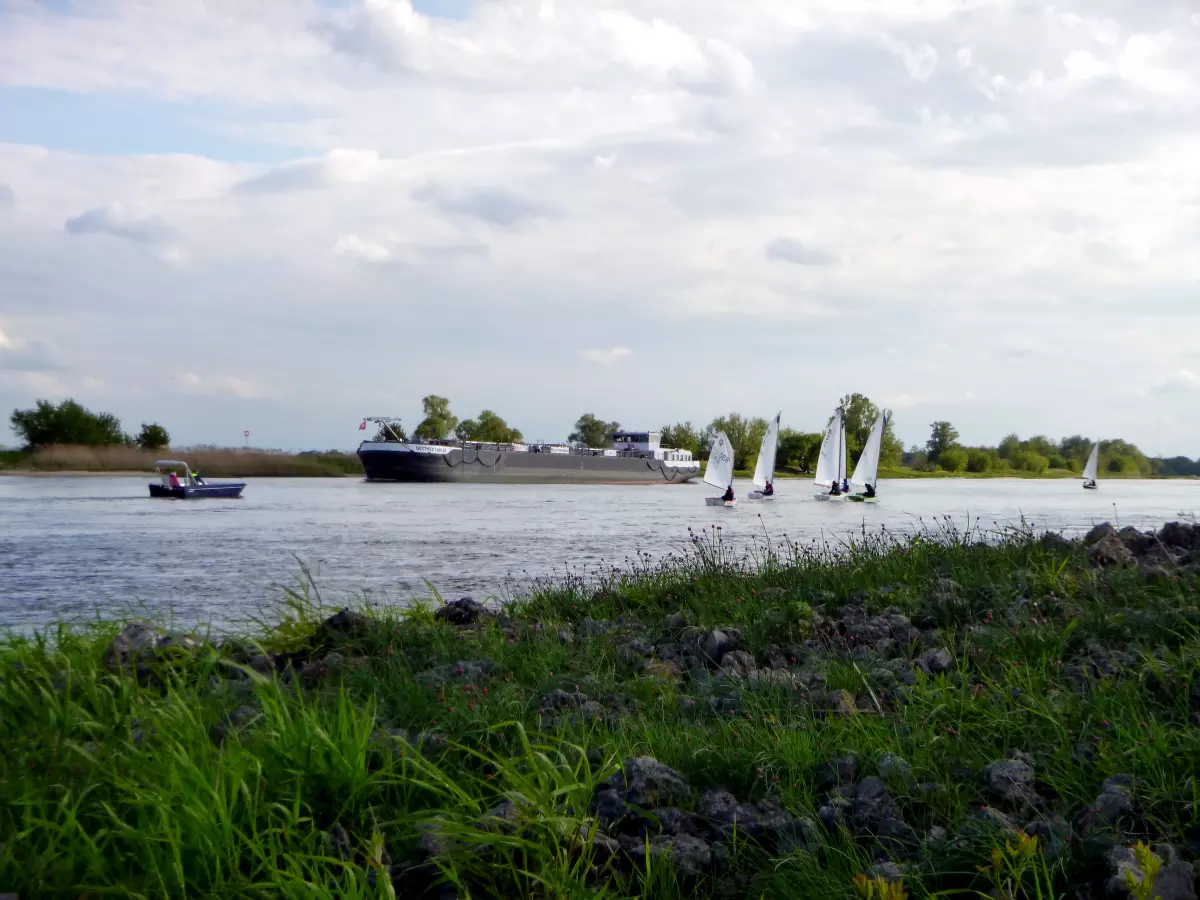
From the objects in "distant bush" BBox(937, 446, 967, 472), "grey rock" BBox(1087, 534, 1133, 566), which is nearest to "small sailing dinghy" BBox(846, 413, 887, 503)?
"grey rock" BBox(1087, 534, 1133, 566)

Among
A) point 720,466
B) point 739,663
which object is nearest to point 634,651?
point 739,663

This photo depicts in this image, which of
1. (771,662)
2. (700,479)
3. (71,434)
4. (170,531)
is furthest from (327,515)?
(700,479)

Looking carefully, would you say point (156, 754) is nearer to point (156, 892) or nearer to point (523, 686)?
point (156, 892)

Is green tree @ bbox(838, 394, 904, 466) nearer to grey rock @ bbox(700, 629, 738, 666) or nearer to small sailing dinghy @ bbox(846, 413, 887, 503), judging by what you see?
small sailing dinghy @ bbox(846, 413, 887, 503)

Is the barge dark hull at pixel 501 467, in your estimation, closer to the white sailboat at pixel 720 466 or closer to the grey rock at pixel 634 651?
the white sailboat at pixel 720 466

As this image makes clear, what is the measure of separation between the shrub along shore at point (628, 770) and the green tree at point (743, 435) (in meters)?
103

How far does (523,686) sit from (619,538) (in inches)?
634

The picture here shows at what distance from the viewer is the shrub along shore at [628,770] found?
299 centimetres

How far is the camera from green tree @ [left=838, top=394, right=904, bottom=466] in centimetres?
9169

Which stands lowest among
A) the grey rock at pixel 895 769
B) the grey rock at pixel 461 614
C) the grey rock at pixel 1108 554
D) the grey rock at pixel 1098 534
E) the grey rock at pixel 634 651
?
the grey rock at pixel 461 614

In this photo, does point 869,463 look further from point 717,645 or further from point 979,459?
point 979,459

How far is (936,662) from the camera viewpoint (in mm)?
5469

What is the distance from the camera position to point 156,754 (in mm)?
3486

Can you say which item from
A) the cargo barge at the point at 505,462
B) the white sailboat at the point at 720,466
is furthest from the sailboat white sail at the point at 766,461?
the cargo barge at the point at 505,462
